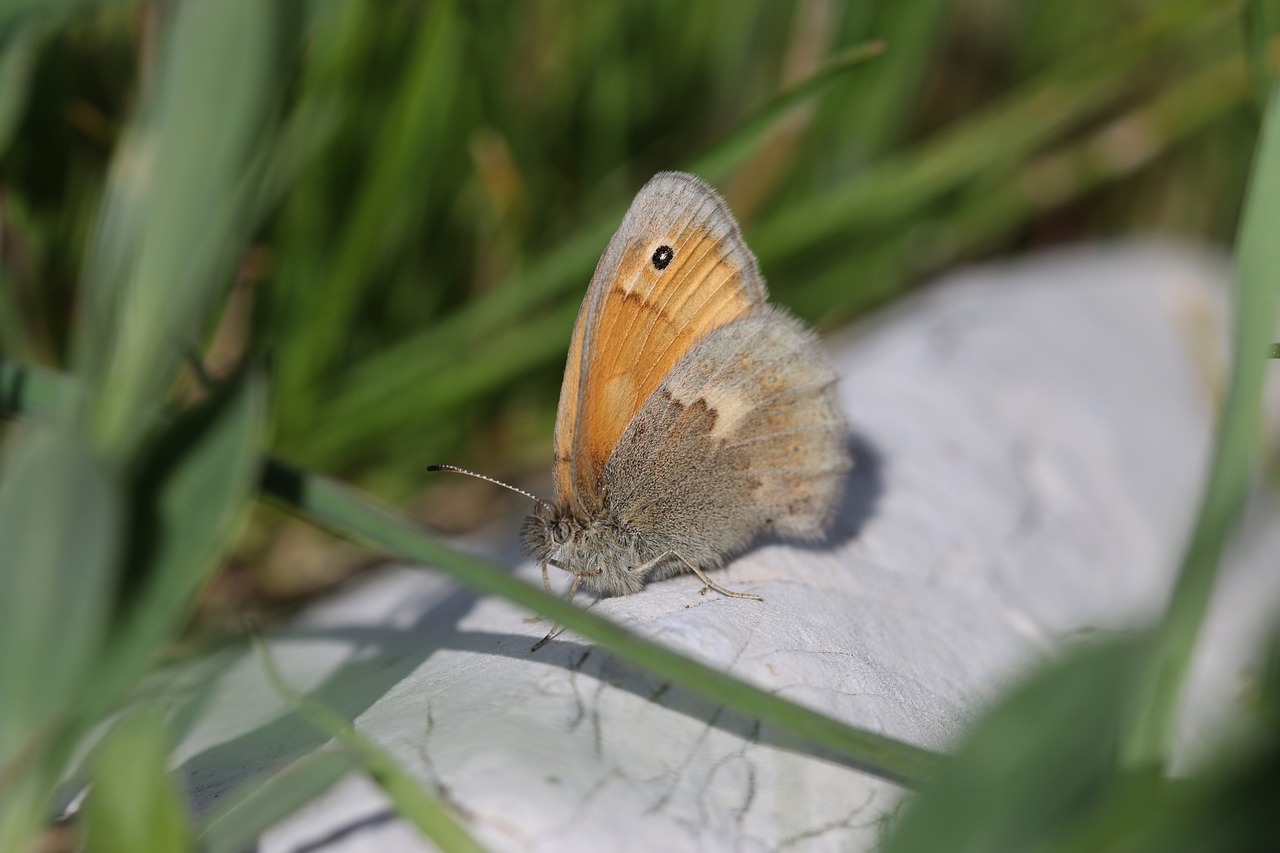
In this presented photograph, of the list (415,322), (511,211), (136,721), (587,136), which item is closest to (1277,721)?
(136,721)

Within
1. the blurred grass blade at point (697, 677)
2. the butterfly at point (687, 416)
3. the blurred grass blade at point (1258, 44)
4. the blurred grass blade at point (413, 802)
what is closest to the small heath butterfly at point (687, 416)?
the butterfly at point (687, 416)

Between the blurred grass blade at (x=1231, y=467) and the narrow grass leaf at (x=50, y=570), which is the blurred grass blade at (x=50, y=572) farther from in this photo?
the blurred grass blade at (x=1231, y=467)

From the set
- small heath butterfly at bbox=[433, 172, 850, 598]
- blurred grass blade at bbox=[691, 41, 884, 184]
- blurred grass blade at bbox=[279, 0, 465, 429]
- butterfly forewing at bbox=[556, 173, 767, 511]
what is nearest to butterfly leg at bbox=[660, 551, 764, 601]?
small heath butterfly at bbox=[433, 172, 850, 598]

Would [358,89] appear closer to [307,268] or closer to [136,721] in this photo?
[307,268]

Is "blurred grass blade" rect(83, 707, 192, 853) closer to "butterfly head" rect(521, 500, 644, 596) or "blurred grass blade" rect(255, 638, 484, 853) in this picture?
"blurred grass blade" rect(255, 638, 484, 853)

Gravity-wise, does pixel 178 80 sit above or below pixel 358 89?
below

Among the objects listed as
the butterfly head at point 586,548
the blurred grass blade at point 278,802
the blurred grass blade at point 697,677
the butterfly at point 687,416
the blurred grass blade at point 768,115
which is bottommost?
the blurred grass blade at point 278,802

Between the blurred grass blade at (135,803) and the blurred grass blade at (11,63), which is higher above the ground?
the blurred grass blade at (11,63)
